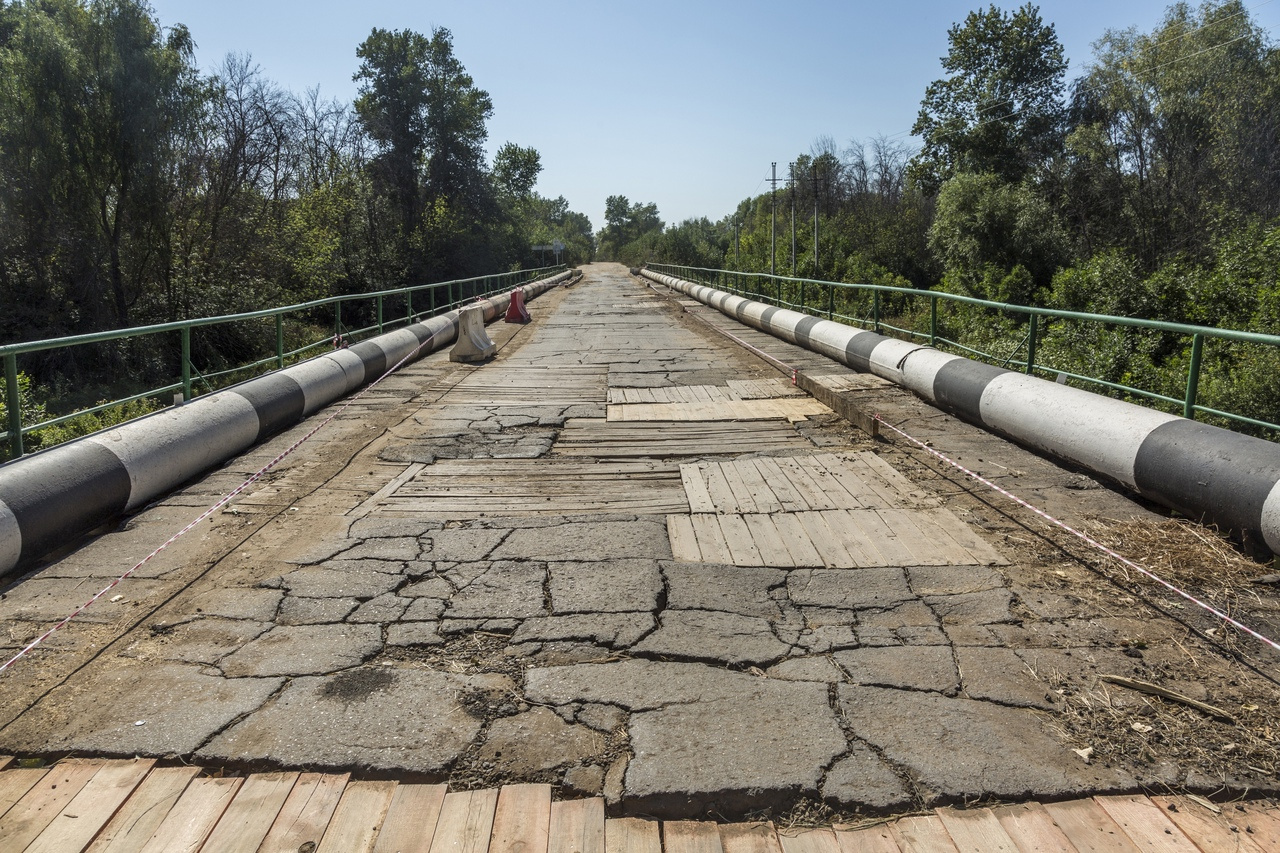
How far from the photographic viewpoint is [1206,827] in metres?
2.67

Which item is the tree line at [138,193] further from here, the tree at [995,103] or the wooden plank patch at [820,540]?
the tree at [995,103]

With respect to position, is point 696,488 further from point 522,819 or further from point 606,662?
point 522,819

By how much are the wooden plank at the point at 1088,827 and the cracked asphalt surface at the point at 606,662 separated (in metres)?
0.06

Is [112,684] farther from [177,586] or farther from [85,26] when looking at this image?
[85,26]

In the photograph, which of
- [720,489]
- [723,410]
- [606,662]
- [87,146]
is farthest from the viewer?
[87,146]

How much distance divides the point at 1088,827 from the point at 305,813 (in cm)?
248

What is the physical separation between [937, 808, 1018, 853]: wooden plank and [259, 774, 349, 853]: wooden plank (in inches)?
77.6

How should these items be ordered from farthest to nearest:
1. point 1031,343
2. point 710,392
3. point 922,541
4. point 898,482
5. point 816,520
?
1. point 710,392
2. point 1031,343
3. point 898,482
4. point 816,520
5. point 922,541

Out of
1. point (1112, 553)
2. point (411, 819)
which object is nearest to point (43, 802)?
point (411, 819)

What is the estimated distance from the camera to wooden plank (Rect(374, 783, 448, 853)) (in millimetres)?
2641

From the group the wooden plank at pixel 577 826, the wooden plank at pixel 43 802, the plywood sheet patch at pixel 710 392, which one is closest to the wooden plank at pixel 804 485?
the plywood sheet patch at pixel 710 392

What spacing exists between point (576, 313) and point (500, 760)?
2335cm

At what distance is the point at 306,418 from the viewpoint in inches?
368

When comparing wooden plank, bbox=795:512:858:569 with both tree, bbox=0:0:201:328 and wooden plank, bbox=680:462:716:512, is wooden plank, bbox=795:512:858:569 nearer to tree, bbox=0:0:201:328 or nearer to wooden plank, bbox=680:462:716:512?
wooden plank, bbox=680:462:716:512
